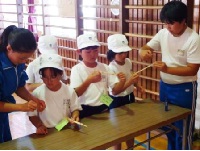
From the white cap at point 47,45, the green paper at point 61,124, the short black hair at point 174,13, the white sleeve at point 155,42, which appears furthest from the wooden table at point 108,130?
the white cap at point 47,45

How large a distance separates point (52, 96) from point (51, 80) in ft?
0.33

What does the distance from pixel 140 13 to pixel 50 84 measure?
1948 millimetres

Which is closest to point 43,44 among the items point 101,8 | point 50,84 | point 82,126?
point 50,84

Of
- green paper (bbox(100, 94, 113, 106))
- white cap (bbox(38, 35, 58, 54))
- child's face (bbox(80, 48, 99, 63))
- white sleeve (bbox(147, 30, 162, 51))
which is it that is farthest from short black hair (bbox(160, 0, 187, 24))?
white cap (bbox(38, 35, 58, 54))

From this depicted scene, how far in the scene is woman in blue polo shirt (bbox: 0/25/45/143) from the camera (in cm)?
150

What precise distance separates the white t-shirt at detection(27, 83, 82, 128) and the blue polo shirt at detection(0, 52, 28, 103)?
0.49 ft

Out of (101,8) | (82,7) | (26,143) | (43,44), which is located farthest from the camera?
(82,7)

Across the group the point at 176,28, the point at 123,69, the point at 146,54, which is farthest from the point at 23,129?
the point at 176,28

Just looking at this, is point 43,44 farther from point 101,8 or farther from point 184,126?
point 101,8

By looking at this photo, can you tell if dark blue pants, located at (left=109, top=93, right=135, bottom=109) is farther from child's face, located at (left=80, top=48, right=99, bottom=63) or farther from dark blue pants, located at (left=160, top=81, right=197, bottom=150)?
child's face, located at (left=80, top=48, right=99, bottom=63)

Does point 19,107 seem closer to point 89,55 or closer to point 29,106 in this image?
point 29,106

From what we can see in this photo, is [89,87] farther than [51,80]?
Yes

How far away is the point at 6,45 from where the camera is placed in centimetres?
157

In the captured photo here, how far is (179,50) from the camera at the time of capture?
2047 millimetres
